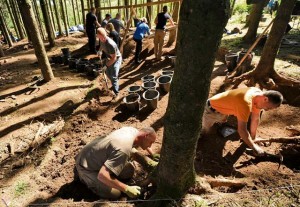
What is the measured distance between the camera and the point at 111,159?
3117 mm

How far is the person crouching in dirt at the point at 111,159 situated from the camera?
3117 mm

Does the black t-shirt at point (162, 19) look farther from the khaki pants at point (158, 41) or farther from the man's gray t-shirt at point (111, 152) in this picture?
the man's gray t-shirt at point (111, 152)

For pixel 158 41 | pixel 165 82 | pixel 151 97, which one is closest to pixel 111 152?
pixel 151 97

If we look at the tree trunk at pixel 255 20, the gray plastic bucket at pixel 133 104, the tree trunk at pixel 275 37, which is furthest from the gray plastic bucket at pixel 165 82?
the tree trunk at pixel 255 20

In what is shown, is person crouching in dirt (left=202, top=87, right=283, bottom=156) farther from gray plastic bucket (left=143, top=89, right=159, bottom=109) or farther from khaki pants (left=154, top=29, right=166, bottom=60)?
khaki pants (left=154, top=29, right=166, bottom=60)

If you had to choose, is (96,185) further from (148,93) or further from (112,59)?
(112,59)

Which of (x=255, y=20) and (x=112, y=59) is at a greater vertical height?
(x=255, y=20)

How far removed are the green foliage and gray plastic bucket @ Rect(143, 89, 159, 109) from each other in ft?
10.4

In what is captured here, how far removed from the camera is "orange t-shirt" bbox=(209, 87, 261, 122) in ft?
11.6

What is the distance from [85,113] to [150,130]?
316 centimetres

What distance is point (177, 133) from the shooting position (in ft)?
7.68

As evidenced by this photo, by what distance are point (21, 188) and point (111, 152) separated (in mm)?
1842

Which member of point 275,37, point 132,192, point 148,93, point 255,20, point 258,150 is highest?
point 275,37

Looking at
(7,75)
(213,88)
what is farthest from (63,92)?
(213,88)
